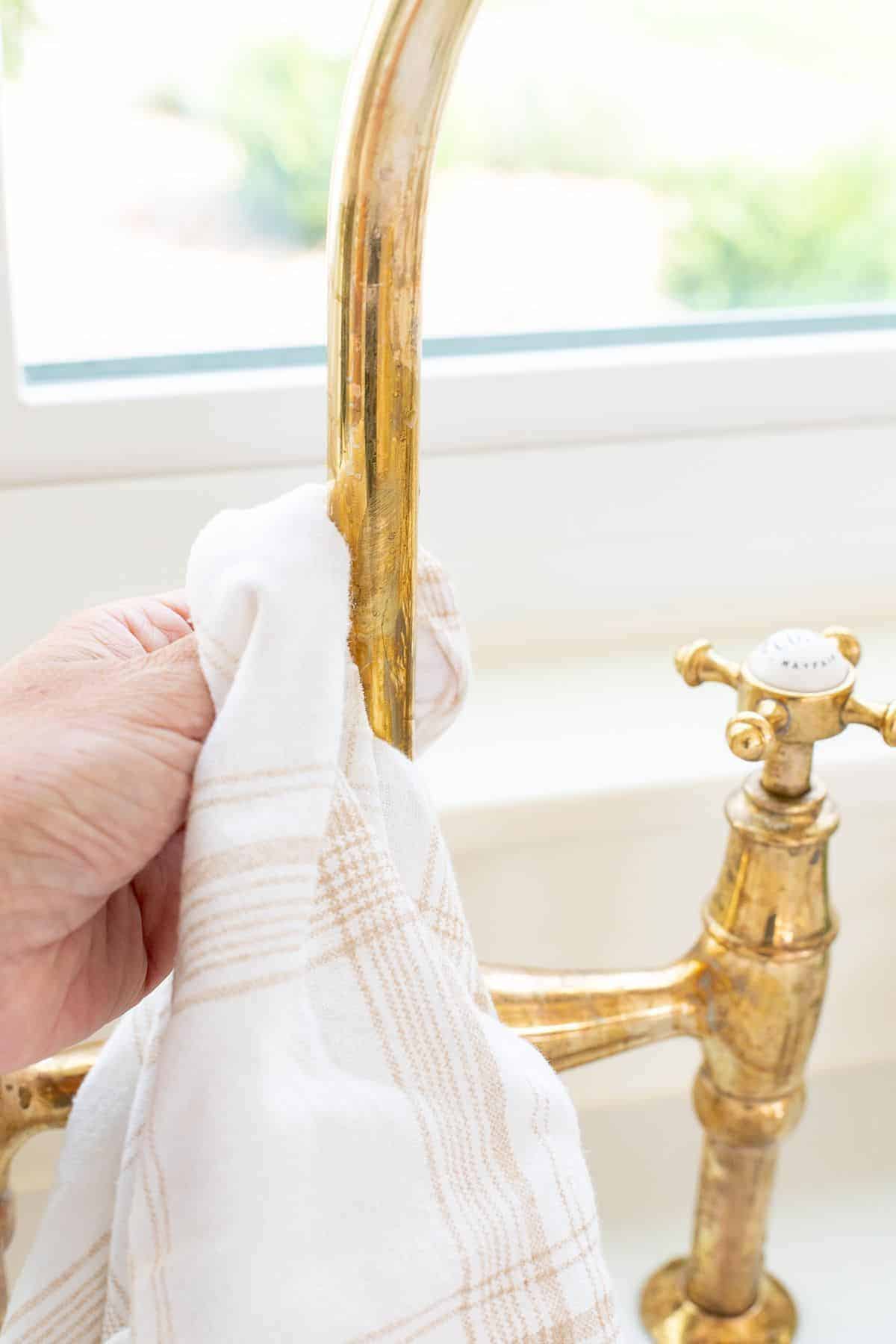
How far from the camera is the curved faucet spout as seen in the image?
499mm

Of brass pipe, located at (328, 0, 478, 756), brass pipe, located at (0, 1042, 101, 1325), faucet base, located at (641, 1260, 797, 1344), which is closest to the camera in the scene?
brass pipe, located at (328, 0, 478, 756)

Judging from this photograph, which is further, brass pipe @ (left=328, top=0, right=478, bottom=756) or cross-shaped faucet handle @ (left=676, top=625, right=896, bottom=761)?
cross-shaped faucet handle @ (left=676, top=625, right=896, bottom=761)

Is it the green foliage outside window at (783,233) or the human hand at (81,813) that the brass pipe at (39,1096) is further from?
the green foliage outside window at (783,233)

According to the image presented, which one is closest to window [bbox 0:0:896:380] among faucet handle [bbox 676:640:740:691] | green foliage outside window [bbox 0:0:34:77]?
green foliage outside window [bbox 0:0:34:77]

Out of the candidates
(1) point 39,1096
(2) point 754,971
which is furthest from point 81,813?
(2) point 754,971

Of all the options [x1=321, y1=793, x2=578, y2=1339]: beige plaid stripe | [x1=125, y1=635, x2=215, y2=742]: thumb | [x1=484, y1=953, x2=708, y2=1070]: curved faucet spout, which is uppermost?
[x1=125, y1=635, x2=215, y2=742]: thumb

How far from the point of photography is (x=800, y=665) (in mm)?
485

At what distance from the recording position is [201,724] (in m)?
0.33

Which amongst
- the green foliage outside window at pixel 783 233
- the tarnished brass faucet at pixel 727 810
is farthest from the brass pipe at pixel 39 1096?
the green foliage outside window at pixel 783 233

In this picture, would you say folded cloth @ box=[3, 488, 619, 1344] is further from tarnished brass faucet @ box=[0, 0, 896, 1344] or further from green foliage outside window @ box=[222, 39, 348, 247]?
green foliage outside window @ box=[222, 39, 348, 247]

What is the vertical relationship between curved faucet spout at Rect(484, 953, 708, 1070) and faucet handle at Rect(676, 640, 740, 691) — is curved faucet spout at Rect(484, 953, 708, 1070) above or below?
below

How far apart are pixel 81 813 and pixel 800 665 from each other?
0.87 ft

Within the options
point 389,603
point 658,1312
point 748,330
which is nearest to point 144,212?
point 748,330

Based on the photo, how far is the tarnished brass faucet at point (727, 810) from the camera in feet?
0.99
